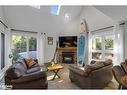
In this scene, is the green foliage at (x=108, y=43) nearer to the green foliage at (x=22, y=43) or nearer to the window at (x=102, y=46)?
the window at (x=102, y=46)

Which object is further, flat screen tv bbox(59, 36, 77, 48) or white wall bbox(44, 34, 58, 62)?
flat screen tv bbox(59, 36, 77, 48)

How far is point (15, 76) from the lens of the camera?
3.28m

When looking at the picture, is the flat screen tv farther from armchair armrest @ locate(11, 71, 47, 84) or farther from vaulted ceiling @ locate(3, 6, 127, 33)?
armchair armrest @ locate(11, 71, 47, 84)

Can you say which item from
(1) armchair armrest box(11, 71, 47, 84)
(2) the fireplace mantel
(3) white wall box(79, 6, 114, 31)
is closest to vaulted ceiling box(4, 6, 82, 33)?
(3) white wall box(79, 6, 114, 31)

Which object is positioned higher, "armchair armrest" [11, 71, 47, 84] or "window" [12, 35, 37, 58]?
"window" [12, 35, 37, 58]

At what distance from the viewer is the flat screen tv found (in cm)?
877

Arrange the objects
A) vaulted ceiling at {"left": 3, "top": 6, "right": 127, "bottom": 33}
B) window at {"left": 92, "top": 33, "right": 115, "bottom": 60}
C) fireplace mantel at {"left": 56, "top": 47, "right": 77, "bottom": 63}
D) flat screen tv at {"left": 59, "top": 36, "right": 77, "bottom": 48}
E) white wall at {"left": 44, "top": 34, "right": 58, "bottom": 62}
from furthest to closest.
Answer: flat screen tv at {"left": 59, "top": 36, "right": 77, "bottom": 48} → fireplace mantel at {"left": 56, "top": 47, "right": 77, "bottom": 63} → white wall at {"left": 44, "top": 34, "right": 58, "bottom": 62} → window at {"left": 92, "top": 33, "right": 115, "bottom": 60} → vaulted ceiling at {"left": 3, "top": 6, "right": 127, "bottom": 33}

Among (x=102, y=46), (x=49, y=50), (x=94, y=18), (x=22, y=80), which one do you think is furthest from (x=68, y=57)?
(x=22, y=80)

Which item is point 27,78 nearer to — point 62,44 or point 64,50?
point 64,50

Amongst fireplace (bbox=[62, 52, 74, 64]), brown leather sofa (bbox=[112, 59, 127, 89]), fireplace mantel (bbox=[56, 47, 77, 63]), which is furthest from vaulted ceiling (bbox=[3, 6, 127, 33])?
brown leather sofa (bbox=[112, 59, 127, 89])

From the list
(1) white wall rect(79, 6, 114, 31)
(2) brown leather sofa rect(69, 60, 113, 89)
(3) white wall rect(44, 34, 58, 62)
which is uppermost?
(1) white wall rect(79, 6, 114, 31)

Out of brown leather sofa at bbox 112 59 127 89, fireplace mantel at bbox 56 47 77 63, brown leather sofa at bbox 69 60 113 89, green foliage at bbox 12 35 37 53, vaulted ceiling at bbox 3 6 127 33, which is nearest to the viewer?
brown leather sofa at bbox 112 59 127 89

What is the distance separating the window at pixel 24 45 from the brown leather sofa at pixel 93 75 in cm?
386

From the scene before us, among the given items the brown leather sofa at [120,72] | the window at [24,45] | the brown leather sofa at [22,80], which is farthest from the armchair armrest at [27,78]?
the window at [24,45]
